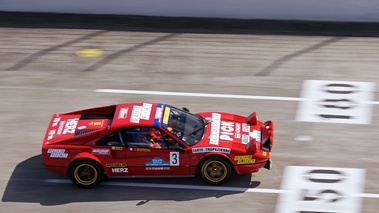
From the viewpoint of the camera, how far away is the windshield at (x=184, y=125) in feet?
38.1

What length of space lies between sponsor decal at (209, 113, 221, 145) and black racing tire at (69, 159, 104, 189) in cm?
191

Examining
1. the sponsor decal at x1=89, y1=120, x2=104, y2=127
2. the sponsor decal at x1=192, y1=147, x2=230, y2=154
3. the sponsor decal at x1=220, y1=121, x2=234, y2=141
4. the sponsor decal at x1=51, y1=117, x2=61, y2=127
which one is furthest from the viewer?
the sponsor decal at x1=51, y1=117, x2=61, y2=127

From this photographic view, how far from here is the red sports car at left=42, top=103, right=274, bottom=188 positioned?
11469 millimetres

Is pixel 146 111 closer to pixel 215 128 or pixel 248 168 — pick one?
pixel 215 128

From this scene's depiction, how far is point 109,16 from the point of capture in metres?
18.8

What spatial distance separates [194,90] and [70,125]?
376cm

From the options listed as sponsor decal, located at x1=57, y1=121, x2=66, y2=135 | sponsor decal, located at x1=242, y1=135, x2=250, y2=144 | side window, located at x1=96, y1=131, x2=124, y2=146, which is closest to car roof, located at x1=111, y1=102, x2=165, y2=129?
side window, located at x1=96, y1=131, x2=124, y2=146

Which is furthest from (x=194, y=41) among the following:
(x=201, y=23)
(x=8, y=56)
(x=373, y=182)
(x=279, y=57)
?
(x=373, y=182)

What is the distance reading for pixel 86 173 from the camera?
11.7 m

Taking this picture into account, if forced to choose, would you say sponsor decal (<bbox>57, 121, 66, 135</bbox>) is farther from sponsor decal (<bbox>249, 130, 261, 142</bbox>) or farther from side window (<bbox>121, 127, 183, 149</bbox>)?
sponsor decal (<bbox>249, 130, 261, 142</bbox>)

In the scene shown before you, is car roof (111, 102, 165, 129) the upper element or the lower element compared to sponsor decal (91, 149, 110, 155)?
upper

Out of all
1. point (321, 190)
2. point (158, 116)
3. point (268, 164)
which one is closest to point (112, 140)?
point (158, 116)

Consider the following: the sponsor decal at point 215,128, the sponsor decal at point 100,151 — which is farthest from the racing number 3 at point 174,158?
the sponsor decal at point 100,151

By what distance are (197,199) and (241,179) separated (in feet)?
3.13
